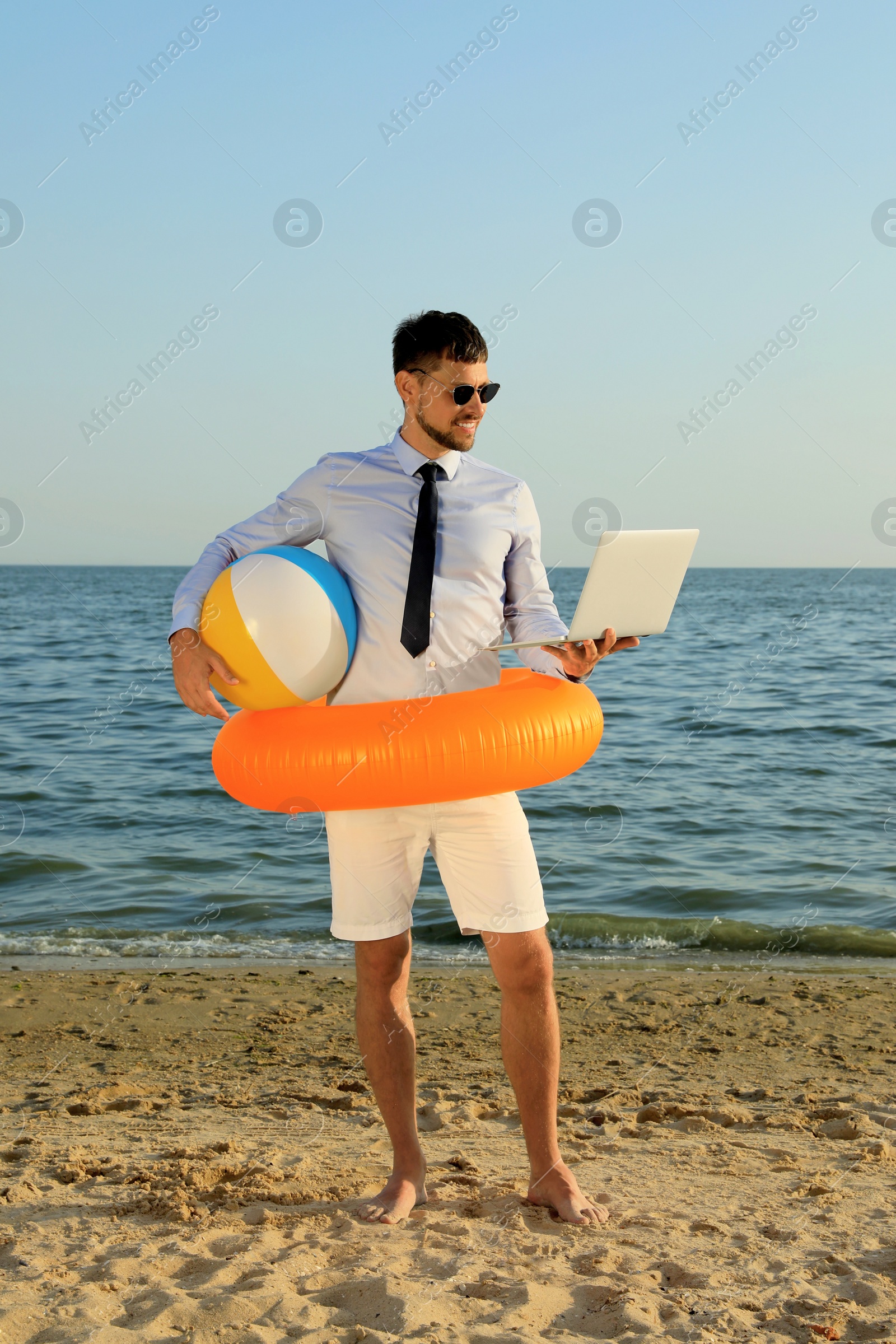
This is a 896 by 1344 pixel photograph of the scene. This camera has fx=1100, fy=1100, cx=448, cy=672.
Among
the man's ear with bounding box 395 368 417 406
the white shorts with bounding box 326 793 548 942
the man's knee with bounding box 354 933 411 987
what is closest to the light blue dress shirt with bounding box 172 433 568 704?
the man's ear with bounding box 395 368 417 406

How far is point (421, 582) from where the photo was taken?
2.82 meters

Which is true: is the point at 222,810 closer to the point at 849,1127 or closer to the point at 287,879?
the point at 287,879

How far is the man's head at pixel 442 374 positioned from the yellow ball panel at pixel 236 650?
66cm

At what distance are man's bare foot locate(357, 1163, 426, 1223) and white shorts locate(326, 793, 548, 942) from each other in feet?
2.18

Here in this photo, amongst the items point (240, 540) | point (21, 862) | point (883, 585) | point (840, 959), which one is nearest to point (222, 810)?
point (21, 862)

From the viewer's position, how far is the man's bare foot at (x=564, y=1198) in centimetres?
282

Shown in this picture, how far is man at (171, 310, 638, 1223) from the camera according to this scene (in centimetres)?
284

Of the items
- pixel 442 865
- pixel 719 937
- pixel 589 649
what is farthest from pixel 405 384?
pixel 719 937

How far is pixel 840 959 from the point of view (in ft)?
20.0

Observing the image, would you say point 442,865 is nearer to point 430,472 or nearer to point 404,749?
point 404,749

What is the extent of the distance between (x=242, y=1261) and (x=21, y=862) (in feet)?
19.2

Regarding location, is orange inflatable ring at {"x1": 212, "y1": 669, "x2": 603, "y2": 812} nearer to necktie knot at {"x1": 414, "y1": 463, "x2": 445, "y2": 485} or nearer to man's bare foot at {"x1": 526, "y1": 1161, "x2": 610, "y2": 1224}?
necktie knot at {"x1": 414, "y1": 463, "x2": 445, "y2": 485}

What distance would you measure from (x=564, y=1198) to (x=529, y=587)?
63.3 inches

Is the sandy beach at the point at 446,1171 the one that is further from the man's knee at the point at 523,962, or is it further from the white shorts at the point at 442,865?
the white shorts at the point at 442,865
